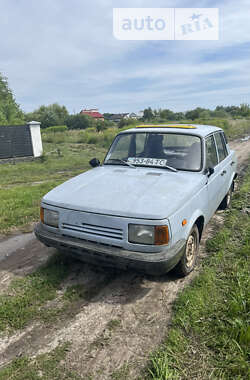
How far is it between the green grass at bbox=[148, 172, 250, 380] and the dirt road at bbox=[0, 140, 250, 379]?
6.4 inches

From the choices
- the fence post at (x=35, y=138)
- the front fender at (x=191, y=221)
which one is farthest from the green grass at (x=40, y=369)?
the fence post at (x=35, y=138)

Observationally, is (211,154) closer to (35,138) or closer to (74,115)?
(35,138)

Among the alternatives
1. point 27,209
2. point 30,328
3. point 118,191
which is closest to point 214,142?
point 118,191

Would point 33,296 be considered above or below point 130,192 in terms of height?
below

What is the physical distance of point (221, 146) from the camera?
498 cm

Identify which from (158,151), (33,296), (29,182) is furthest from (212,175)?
(29,182)

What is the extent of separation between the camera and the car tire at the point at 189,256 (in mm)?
3164

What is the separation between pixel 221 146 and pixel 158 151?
169cm

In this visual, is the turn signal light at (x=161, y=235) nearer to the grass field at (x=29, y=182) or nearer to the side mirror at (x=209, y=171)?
the side mirror at (x=209, y=171)

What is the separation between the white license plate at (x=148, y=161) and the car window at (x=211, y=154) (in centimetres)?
69

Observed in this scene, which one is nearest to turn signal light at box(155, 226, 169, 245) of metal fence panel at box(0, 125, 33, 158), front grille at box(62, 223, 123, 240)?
front grille at box(62, 223, 123, 240)

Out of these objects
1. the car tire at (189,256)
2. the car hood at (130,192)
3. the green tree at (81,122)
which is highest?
the green tree at (81,122)

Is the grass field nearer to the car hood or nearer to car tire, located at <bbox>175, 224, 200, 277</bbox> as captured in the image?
the car hood

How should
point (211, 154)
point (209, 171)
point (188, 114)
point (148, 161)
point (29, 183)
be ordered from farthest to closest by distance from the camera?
1. point (188, 114)
2. point (29, 183)
3. point (211, 154)
4. point (148, 161)
5. point (209, 171)
